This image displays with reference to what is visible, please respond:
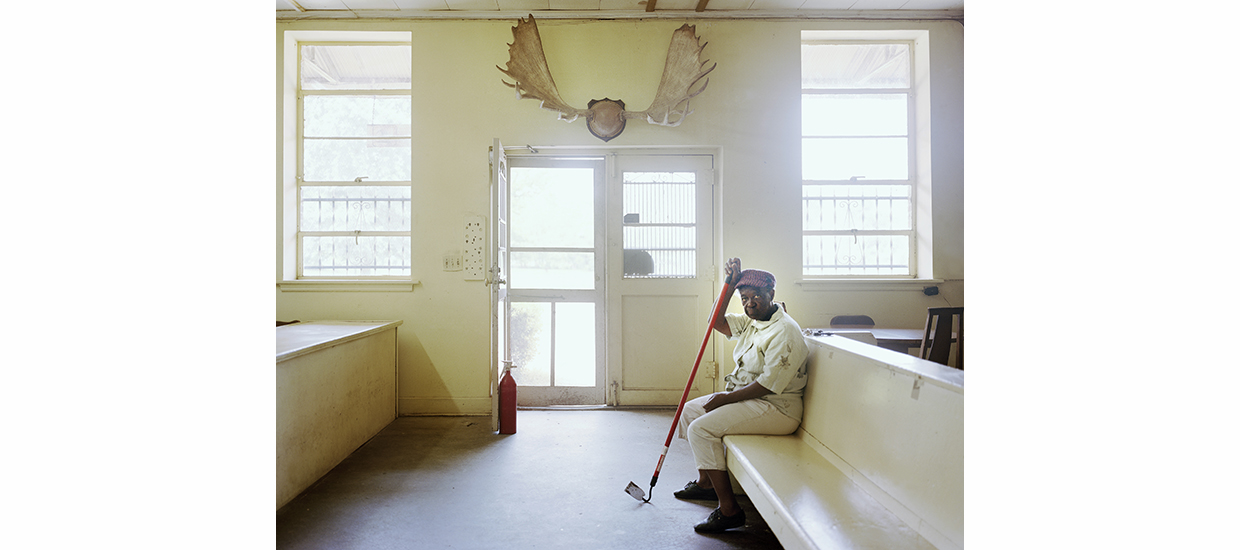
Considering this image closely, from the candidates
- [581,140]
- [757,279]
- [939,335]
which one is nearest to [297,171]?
[581,140]

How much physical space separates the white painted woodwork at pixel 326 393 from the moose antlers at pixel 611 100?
206 cm

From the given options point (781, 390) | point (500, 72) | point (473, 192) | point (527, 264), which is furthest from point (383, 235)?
point (781, 390)

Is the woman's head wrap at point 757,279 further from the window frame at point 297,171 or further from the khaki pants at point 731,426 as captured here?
the window frame at point 297,171

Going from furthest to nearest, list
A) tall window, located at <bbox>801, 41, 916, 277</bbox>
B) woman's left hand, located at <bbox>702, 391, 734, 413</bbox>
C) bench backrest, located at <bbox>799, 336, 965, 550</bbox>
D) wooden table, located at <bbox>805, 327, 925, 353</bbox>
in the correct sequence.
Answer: tall window, located at <bbox>801, 41, 916, 277</bbox>, wooden table, located at <bbox>805, 327, 925, 353</bbox>, woman's left hand, located at <bbox>702, 391, 734, 413</bbox>, bench backrest, located at <bbox>799, 336, 965, 550</bbox>

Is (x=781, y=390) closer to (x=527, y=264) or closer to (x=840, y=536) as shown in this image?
(x=840, y=536)

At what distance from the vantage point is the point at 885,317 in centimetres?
411

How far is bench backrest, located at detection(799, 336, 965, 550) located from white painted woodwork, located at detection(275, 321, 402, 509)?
7.26 ft

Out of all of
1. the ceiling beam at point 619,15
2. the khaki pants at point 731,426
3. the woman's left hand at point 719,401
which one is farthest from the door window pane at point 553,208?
the khaki pants at point 731,426

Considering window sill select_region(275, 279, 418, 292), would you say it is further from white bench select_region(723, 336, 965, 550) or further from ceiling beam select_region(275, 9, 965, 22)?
white bench select_region(723, 336, 965, 550)

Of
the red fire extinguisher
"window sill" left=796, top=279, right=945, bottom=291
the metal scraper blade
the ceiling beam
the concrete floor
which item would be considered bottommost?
the concrete floor

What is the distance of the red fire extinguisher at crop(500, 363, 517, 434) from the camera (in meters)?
3.49

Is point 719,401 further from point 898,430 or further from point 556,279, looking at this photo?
point 556,279

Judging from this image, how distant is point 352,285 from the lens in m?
3.99

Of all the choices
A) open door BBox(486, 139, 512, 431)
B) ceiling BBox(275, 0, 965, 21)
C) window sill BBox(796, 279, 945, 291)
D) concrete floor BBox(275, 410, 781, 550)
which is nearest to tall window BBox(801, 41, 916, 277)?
window sill BBox(796, 279, 945, 291)
